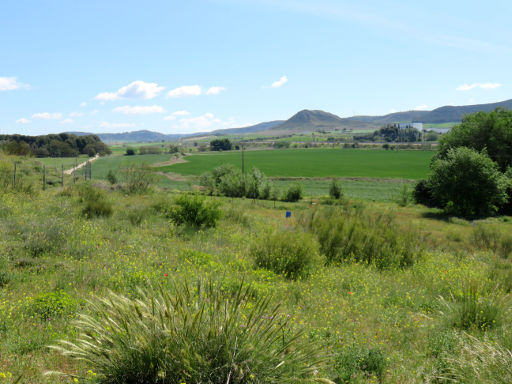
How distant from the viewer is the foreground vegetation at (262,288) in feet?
13.6

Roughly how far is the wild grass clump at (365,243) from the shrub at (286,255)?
61.8 inches

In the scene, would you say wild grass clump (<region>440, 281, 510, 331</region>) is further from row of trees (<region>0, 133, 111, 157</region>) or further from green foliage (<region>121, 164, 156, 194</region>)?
row of trees (<region>0, 133, 111, 157</region>)

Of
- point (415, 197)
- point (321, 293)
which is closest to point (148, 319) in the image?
point (321, 293)

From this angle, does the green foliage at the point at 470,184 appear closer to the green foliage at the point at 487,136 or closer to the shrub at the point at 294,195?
the green foliage at the point at 487,136

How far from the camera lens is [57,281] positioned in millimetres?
6777

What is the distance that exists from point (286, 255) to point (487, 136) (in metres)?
37.2

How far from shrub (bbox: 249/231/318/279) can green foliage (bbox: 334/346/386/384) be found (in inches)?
151

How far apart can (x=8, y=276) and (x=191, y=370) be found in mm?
5385

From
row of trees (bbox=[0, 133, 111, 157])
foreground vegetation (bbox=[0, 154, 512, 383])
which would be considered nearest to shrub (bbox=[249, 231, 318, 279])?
foreground vegetation (bbox=[0, 154, 512, 383])

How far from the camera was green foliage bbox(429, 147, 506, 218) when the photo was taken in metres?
31.0

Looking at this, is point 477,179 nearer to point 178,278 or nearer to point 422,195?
point 422,195

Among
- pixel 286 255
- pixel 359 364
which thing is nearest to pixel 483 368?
pixel 359 364

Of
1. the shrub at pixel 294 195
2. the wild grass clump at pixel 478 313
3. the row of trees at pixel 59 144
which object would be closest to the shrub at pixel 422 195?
the shrub at pixel 294 195

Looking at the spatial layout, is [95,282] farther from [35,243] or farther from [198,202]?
[198,202]
